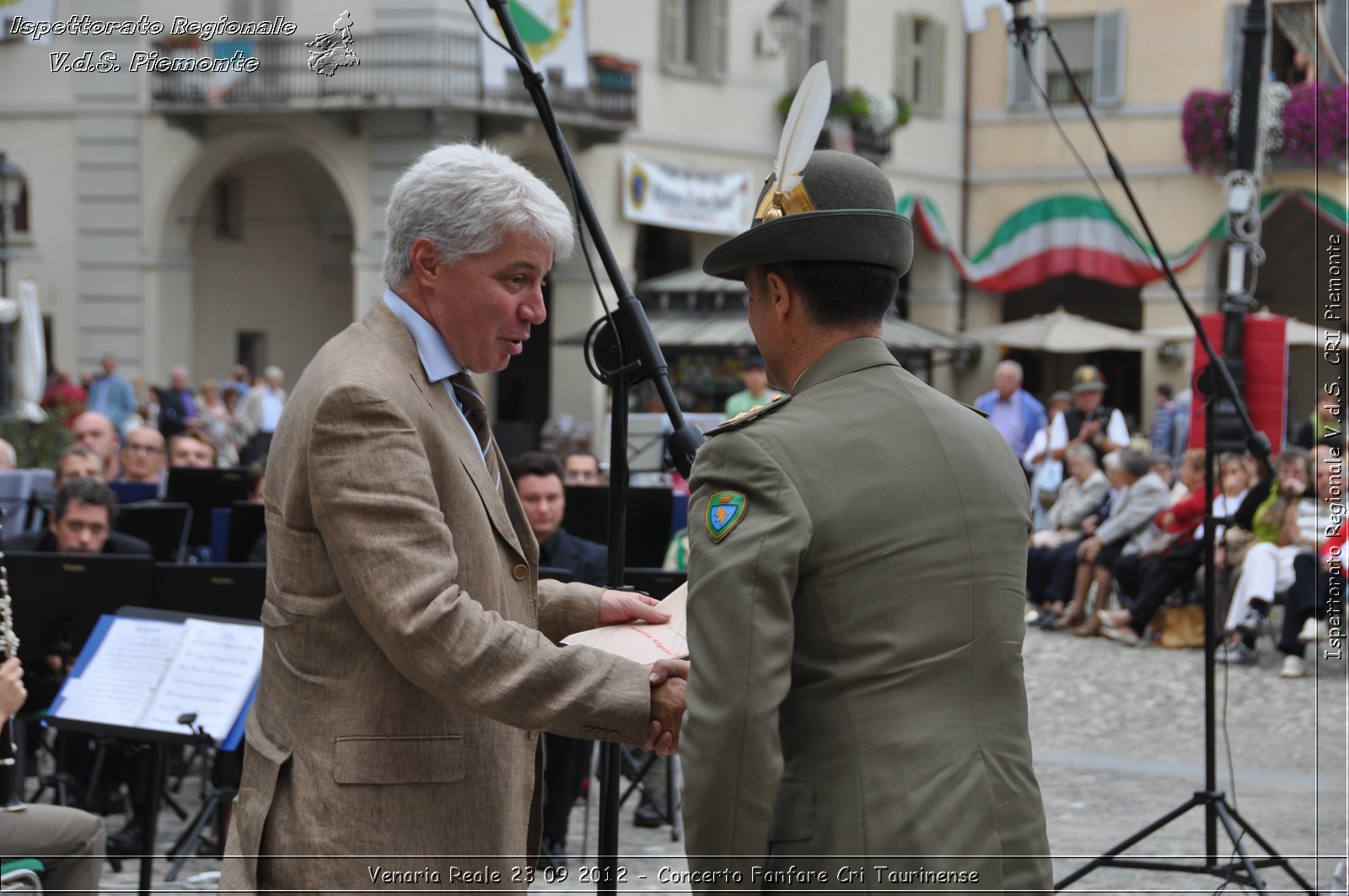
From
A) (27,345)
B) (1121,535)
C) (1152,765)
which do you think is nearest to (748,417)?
(1152,765)

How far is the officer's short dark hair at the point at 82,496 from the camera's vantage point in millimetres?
6875

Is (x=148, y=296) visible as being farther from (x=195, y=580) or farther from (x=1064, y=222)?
(x=195, y=580)

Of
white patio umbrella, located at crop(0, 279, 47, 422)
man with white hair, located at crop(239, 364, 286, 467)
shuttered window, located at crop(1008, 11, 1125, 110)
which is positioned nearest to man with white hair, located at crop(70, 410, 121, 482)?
white patio umbrella, located at crop(0, 279, 47, 422)

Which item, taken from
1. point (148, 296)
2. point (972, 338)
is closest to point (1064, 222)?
point (972, 338)

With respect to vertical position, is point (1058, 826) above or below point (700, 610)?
below

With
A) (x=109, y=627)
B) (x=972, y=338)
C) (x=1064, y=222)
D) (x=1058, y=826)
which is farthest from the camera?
(x=1064, y=222)

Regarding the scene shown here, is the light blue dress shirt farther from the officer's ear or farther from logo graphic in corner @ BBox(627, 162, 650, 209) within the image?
logo graphic in corner @ BBox(627, 162, 650, 209)

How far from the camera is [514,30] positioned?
3.37m

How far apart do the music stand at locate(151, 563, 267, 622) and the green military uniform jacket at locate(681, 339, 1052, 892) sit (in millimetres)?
3954

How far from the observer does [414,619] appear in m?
2.49

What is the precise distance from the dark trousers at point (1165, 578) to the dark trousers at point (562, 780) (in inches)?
230

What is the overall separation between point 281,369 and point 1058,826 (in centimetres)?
1930

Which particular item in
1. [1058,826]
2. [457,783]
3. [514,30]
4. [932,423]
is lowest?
[1058,826]

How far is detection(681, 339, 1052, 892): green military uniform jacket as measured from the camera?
2.15 meters
